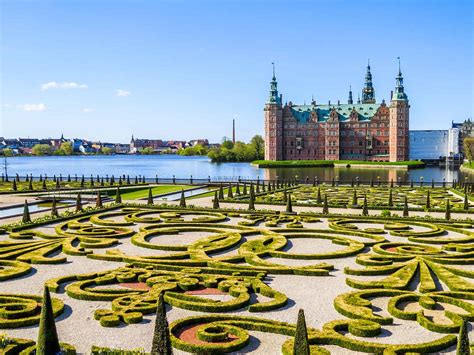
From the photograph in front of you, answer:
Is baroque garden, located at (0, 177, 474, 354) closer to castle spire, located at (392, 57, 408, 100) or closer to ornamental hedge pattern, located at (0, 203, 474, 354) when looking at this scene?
ornamental hedge pattern, located at (0, 203, 474, 354)

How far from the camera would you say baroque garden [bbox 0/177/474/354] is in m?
11.1

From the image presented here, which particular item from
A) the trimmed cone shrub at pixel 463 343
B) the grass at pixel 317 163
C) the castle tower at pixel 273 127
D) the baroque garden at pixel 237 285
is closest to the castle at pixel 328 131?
the castle tower at pixel 273 127

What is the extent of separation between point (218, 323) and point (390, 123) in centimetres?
13456

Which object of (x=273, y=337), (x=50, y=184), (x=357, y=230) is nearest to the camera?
(x=273, y=337)

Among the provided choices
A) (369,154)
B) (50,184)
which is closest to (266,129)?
(369,154)

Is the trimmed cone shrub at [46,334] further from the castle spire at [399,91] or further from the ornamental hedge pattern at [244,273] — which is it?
the castle spire at [399,91]

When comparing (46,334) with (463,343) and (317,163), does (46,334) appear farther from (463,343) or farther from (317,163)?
(317,163)

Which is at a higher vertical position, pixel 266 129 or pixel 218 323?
pixel 266 129

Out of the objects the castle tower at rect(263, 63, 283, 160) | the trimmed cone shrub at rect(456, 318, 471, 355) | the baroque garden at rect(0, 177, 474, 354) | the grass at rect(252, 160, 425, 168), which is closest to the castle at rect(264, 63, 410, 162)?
the castle tower at rect(263, 63, 283, 160)

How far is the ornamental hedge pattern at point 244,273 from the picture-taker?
38.1 ft

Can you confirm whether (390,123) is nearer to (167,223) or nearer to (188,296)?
(167,223)

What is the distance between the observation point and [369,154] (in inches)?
5620

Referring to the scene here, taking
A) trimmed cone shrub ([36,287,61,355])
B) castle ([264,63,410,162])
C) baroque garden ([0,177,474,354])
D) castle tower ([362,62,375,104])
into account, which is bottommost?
baroque garden ([0,177,474,354])

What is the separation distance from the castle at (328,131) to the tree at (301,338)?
135415mm
